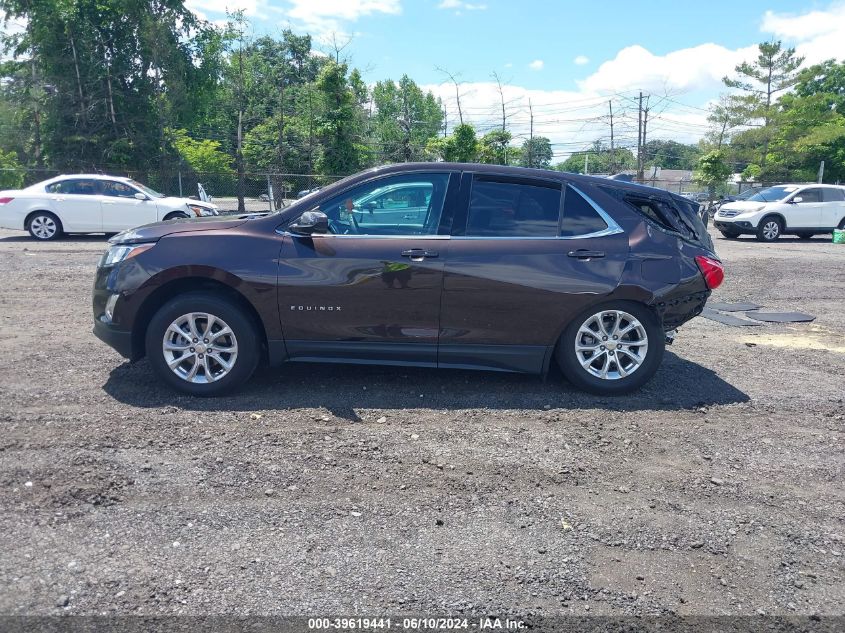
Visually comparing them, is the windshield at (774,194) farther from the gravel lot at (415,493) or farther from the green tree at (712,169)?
the gravel lot at (415,493)

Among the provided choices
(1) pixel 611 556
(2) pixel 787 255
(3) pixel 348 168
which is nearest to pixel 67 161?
(3) pixel 348 168

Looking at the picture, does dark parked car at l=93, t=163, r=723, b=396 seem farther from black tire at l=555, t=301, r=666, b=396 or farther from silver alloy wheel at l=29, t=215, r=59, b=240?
silver alloy wheel at l=29, t=215, r=59, b=240

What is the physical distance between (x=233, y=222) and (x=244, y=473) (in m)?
→ 2.23

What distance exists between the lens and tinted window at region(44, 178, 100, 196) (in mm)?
16328

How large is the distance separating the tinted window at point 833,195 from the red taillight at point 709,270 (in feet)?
62.5

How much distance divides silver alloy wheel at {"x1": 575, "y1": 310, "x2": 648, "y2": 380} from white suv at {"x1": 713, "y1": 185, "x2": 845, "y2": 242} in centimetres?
1752

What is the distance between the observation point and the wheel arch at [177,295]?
5414mm

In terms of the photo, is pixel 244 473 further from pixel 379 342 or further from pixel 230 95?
pixel 230 95

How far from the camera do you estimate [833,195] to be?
21891mm

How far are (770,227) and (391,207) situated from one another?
1909 centimetres

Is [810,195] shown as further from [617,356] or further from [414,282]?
[414,282]

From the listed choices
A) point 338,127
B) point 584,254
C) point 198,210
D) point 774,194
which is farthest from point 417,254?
point 338,127

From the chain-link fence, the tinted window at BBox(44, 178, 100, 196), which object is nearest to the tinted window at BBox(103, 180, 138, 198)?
the tinted window at BBox(44, 178, 100, 196)

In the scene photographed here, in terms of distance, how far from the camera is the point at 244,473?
4137 millimetres
